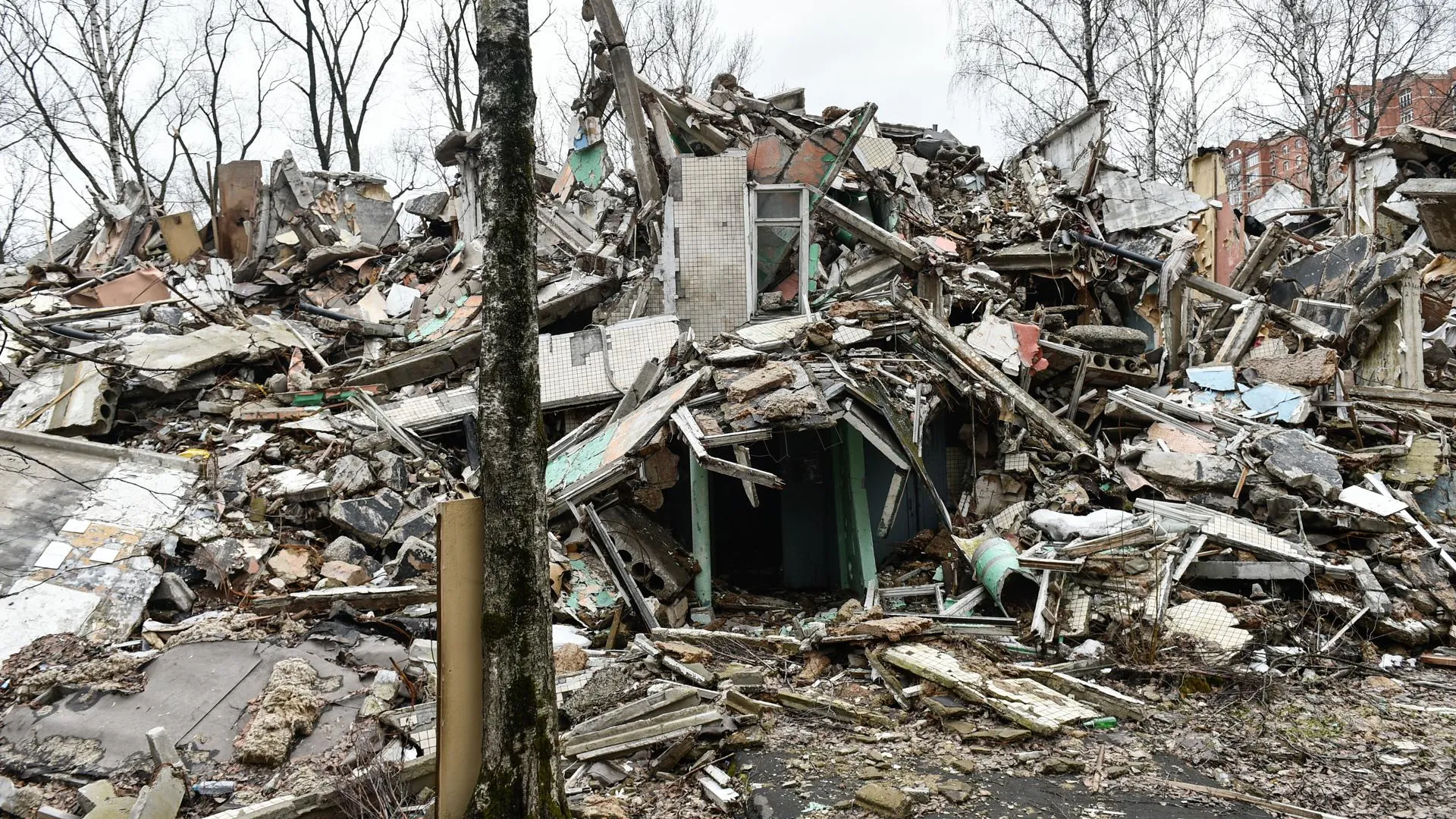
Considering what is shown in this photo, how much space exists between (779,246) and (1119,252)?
5.10m

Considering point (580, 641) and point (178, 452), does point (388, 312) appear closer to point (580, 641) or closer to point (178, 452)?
point (178, 452)

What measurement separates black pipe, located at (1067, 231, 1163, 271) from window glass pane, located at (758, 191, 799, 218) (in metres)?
4.65

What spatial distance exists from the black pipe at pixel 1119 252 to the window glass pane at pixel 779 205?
4646 mm

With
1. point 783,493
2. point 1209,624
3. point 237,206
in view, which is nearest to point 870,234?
point 783,493

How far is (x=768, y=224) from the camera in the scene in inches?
410

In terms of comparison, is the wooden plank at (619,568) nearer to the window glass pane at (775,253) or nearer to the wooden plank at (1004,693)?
the wooden plank at (1004,693)

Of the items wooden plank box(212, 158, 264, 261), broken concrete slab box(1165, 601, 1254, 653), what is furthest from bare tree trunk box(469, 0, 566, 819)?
wooden plank box(212, 158, 264, 261)

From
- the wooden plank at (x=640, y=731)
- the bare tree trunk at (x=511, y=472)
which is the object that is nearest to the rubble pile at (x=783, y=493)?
the wooden plank at (x=640, y=731)

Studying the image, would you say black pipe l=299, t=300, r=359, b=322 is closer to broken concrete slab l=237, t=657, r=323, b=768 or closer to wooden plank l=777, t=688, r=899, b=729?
broken concrete slab l=237, t=657, r=323, b=768

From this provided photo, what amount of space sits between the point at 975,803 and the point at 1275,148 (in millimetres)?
49945

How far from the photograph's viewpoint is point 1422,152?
44.1 feet

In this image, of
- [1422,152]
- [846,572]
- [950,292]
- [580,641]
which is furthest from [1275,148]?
[580,641]

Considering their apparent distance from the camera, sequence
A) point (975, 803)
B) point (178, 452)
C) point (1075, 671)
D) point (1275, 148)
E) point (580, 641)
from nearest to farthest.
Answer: point (975, 803), point (1075, 671), point (580, 641), point (178, 452), point (1275, 148)

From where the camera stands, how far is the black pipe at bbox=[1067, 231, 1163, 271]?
39.0 feet
